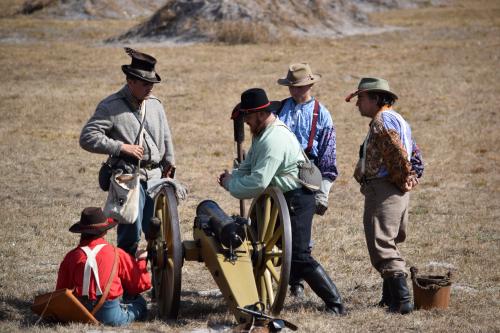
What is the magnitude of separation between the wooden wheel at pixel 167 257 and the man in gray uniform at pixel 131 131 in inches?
8.2

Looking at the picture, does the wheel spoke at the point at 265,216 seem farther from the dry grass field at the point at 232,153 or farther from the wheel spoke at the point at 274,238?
the dry grass field at the point at 232,153

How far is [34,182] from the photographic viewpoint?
11.3m

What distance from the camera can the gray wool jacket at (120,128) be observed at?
620 centimetres

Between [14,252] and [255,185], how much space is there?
3337 millimetres

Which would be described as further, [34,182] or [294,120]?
[34,182]

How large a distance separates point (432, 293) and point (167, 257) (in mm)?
1948

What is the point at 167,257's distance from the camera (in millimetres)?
5988

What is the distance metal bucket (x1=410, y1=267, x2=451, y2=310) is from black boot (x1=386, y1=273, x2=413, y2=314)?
118 mm

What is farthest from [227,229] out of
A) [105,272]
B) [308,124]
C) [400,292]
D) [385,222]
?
[308,124]

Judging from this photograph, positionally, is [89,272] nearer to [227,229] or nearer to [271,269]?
[227,229]

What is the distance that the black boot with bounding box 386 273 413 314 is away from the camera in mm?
6137

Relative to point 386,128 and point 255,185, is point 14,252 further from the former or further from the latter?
point 386,128

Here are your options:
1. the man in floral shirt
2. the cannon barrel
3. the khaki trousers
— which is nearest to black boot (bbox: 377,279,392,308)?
the man in floral shirt

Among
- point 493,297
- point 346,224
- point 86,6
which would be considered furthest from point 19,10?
point 493,297
